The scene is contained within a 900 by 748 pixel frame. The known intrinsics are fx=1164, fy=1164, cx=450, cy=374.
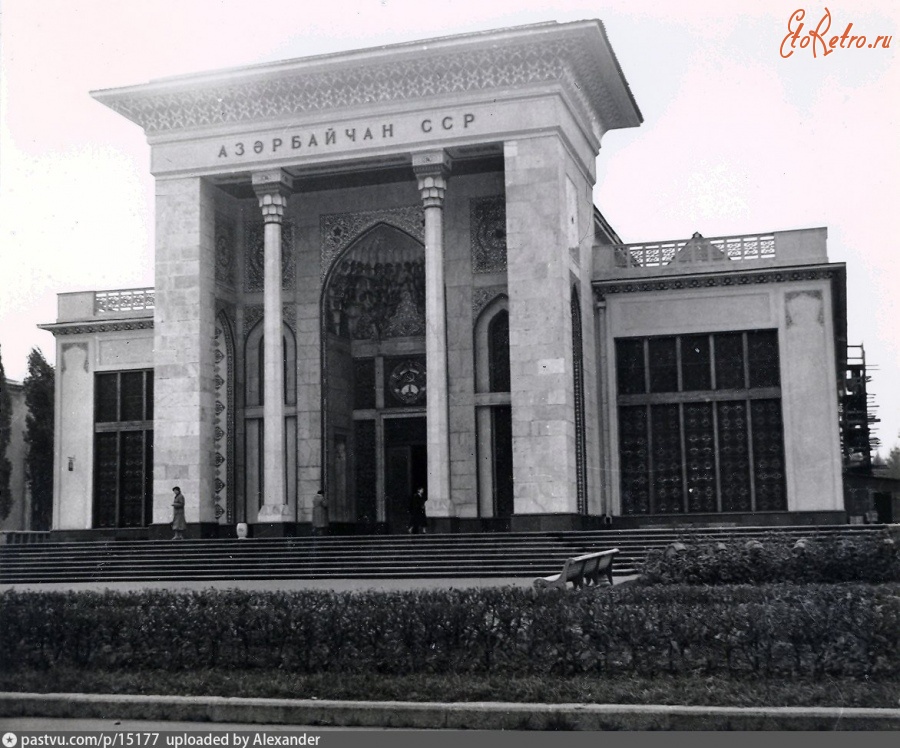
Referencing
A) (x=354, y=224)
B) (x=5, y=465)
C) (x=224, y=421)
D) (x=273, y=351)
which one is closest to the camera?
(x=273, y=351)

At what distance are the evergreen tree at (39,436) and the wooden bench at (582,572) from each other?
32543mm

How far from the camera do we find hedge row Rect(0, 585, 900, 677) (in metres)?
9.28

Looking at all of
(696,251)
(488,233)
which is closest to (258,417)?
(488,233)

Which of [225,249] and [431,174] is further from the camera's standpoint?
[225,249]

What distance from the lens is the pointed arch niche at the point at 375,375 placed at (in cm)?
2973

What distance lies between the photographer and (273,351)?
2723 centimetres

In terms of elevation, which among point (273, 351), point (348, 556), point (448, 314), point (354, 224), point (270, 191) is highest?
point (270, 191)

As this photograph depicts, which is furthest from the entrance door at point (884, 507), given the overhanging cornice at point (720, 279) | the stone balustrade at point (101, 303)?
the stone balustrade at point (101, 303)

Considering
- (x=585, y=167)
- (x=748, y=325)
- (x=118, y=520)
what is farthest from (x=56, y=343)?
(x=748, y=325)

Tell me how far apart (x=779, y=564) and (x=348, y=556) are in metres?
10.3

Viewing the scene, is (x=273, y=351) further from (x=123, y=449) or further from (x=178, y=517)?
(x=123, y=449)

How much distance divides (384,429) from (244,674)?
20.1 meters

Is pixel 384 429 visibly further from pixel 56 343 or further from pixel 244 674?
pixel 244 674

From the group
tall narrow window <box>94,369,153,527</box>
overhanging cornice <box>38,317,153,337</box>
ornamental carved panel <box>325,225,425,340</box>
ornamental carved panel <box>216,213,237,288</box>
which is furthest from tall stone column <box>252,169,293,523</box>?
overhanging cornice <box>38,317,153,337</box>
